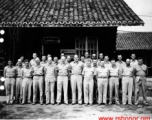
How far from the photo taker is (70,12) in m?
9.93

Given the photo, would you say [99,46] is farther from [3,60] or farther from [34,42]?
[3,60]

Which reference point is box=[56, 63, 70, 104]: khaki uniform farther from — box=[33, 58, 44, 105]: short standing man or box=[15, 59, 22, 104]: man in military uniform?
box=[15, 59, 22, 104]: man in military uniform

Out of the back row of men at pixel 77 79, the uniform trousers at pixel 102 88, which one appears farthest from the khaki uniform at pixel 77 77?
the uniform trousers at pixel 102 88

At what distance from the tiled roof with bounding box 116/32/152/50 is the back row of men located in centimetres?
1534

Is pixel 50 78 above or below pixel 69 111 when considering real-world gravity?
above

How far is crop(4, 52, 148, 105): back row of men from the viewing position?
26.6 ft

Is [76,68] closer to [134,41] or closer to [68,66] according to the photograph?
[68,66]

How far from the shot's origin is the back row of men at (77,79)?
811cm

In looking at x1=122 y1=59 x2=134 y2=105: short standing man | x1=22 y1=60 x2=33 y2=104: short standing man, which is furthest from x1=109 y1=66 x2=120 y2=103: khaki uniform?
x1=22 y1=60 x2=33 y2=104: short standing man

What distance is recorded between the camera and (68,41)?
1018 cm

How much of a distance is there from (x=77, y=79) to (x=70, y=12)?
138 inches

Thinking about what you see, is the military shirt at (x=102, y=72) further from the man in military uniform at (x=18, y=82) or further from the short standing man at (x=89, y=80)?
the man in military uniform at (x=18, y=82)

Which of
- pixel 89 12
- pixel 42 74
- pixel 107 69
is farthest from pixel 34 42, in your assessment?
pixel 107 69

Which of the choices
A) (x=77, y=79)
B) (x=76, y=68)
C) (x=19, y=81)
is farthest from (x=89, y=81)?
(x=19, y=81)
